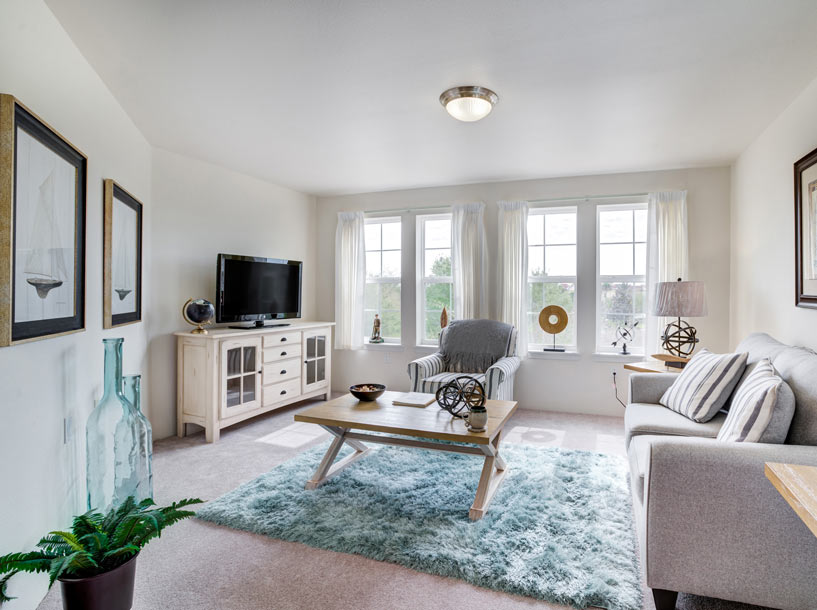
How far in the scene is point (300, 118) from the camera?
319 centimetres

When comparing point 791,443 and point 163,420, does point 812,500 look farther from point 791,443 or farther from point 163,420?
point 163,420

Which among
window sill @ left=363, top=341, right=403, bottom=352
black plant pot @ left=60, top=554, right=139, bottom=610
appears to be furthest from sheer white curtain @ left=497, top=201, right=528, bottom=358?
black plant pot @ left=60, top=554, right=139, bottom=610

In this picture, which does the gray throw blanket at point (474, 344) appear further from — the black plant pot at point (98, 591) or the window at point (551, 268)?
the black plant pot at point (98, 591)

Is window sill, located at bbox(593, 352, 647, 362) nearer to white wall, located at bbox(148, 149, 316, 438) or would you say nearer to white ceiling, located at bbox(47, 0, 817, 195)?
white ceiling, located at bbox(47, 0, 817, 195)

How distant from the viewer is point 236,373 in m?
4.05

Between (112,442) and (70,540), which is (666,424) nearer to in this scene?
(70,540)

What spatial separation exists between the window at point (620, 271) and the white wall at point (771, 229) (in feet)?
2.45

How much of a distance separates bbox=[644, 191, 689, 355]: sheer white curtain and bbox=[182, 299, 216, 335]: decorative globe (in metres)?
3.91

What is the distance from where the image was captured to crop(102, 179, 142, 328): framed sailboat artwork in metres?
2.64

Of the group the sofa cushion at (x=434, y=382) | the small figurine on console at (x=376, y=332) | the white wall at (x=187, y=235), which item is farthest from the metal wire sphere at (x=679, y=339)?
the white wall at (x=187, y=235)

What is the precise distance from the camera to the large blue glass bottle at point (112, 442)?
2.24 meters

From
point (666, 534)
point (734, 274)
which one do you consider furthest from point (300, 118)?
point (734, 274)

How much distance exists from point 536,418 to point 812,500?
351 cm

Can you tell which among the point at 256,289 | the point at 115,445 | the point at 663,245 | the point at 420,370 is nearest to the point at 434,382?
the point at 420,370
